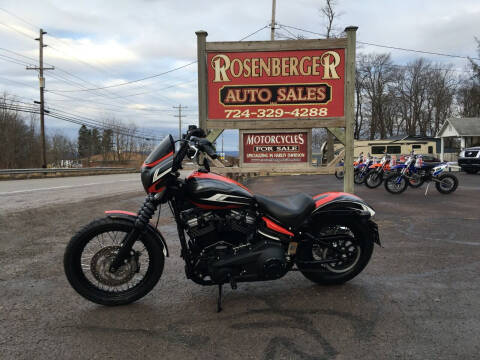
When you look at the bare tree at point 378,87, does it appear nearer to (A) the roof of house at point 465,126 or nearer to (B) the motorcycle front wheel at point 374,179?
(A) the roof of house at point 465,126

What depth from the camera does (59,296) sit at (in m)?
3.27

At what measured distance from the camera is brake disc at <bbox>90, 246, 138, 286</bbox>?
3.03 meters

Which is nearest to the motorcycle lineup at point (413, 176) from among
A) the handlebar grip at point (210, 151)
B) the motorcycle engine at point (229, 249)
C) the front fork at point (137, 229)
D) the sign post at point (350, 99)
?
the sign post at point (350, 99)

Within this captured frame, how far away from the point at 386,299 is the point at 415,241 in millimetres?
2397

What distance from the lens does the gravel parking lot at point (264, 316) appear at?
2.40 metres

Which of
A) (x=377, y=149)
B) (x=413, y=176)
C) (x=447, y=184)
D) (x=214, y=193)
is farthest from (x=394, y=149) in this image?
(x=214, y=193)

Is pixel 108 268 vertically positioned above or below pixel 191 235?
below

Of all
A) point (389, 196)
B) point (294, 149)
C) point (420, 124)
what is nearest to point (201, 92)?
point (294, 149)

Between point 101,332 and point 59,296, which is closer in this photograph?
point 101,332

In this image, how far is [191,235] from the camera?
117 inches

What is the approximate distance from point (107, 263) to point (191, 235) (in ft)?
2.61

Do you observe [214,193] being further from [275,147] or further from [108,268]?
[275,147]

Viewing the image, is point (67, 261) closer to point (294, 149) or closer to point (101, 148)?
point (294, 149)

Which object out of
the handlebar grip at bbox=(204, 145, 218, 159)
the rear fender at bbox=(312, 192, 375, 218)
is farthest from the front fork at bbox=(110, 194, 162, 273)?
the rear fender at bbox=(312, 192, 375, 218)
